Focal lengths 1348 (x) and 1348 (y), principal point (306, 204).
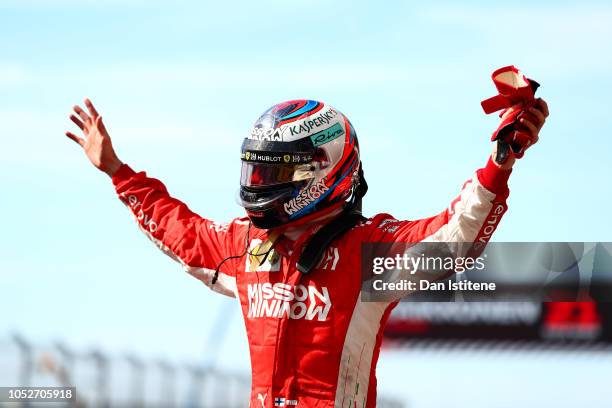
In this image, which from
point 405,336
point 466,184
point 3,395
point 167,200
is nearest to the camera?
point 466,184

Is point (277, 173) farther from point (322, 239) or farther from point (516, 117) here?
point (516, 117)

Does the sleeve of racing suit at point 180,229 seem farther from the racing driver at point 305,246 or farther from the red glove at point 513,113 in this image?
the red glove at point 513,113

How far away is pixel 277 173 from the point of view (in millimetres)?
8469

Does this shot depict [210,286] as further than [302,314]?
Yes

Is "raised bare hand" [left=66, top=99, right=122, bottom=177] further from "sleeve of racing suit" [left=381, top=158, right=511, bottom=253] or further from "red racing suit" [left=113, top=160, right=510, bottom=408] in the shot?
"sleeve of racing suit" [left=381, top=158, right=511, bottom=253]

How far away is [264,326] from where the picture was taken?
825 centimetres

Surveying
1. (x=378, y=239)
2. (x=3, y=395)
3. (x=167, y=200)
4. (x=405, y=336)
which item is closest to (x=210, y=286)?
(x=167, y=200)

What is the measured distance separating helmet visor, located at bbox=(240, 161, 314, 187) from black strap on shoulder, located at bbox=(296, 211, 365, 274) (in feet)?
1.12

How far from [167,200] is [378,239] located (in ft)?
5.97

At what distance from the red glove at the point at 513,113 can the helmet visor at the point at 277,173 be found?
1.52 m

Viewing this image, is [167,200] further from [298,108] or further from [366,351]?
[366,351]

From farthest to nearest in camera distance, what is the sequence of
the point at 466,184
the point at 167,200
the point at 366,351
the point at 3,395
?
the point at 3,395, the point at 167,200, the point at 366,351, the point at 466,184

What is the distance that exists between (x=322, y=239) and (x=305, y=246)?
12 cm

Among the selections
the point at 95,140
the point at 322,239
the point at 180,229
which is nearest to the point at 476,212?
the point at 322,239
